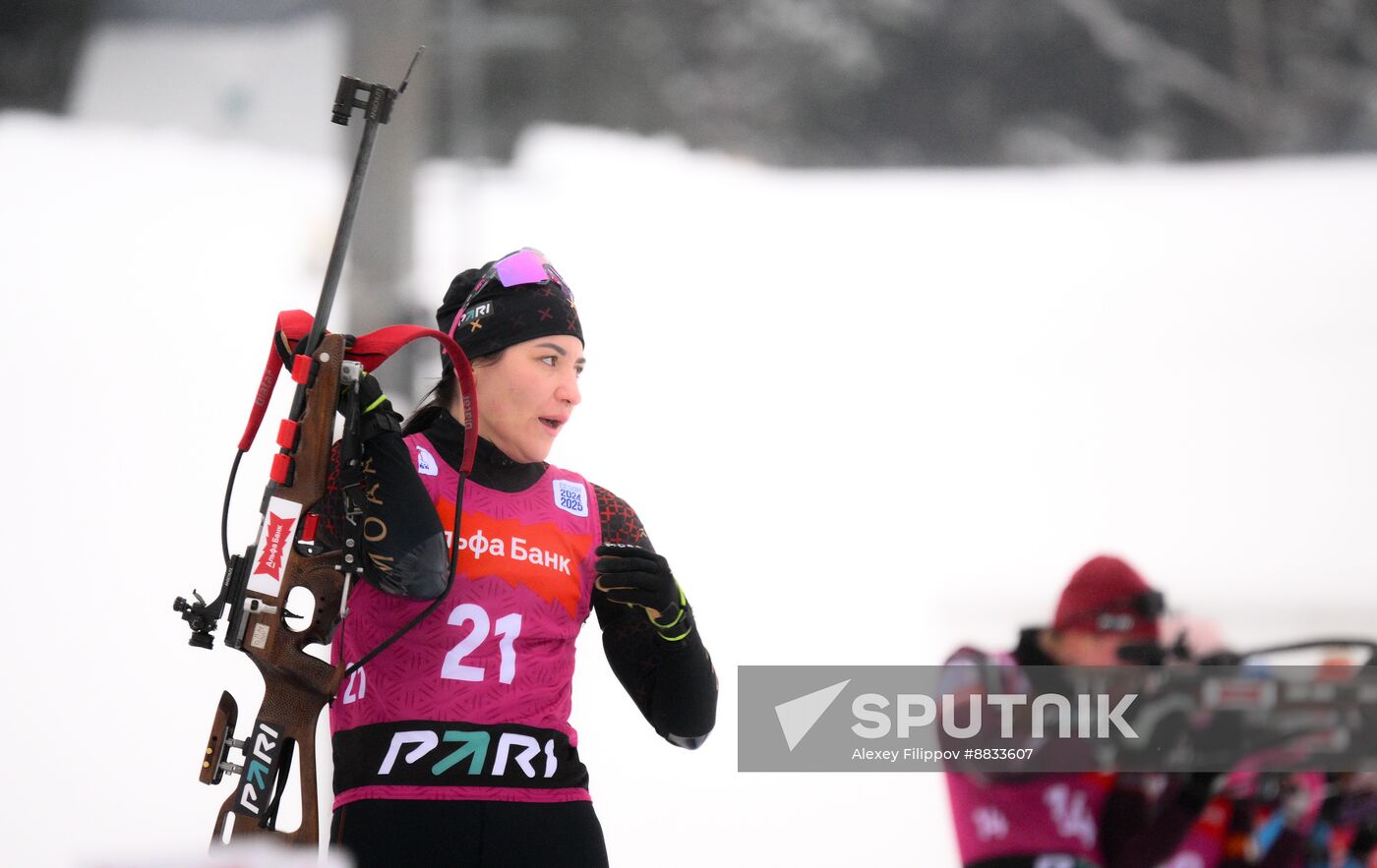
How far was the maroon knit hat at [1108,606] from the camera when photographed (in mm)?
2258

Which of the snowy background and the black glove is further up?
the snowy background

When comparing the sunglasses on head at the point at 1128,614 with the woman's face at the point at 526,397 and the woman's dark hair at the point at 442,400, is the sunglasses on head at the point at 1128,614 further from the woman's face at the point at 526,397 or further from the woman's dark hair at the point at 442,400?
the woman's dark hair at the point at 442,400

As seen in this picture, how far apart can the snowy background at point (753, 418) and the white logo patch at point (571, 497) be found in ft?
3.59

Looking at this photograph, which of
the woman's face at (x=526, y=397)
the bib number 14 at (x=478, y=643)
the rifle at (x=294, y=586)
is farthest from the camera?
the woman's face at (x=526, y=397)

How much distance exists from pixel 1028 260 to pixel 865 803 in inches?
144

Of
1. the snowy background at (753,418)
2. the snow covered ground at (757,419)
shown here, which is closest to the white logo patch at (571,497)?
the snowy background at (753,418)

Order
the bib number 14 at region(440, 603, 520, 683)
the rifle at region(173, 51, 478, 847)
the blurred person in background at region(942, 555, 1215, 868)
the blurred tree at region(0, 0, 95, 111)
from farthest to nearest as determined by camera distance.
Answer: the blurred tree at region(0, 0, 95, 111)
the blurred person in background at region(942, 555, 1215, 868)
the bib number 14 at region(440, 603, 520, 683)
the rifle at region(173, 51, 478, 847)

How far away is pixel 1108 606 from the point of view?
2279 mm

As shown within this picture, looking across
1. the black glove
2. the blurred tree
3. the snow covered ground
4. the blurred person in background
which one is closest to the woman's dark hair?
the black glove

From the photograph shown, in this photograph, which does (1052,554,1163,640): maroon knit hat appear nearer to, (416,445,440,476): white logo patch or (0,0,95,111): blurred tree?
(416,445,440,476): white logo patch

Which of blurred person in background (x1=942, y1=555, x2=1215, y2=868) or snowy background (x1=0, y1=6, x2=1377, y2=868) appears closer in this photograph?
blurred person in background (x1=942, y1=555, x2=1215, y2=868)

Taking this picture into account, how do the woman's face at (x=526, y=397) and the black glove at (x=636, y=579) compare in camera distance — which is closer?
the black glove at (x=636, y=579)

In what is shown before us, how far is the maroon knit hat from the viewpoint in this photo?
88.9 inches

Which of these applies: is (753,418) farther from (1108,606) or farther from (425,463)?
(425,463)
